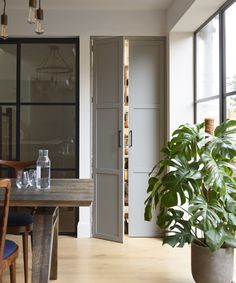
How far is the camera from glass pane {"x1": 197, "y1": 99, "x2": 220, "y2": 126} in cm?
320

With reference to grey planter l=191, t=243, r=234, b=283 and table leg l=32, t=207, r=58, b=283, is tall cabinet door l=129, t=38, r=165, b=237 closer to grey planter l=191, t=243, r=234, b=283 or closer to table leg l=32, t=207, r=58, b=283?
grey planter l=191, t=243, r=234, b=283

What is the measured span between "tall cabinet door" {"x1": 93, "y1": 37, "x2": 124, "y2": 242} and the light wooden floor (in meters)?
0.26

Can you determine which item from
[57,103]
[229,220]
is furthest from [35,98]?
[229,220]

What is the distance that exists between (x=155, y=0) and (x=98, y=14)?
699 mm

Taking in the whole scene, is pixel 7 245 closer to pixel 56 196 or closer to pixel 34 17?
pixel 56 196

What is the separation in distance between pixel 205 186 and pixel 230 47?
4.25ft

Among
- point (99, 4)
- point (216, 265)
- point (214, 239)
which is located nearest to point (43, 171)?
point (214, 239)

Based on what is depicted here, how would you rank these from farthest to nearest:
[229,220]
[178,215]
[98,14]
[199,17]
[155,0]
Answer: [98,14], [155,0], [199,17], [178,215], [229,220]

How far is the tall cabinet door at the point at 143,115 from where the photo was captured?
393 centimetres

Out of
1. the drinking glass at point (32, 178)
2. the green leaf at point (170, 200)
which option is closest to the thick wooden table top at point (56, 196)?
the drinking glass at point (32, 178)

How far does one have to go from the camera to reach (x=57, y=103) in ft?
13.2

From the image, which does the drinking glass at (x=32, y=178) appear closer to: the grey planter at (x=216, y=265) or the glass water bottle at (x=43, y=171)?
the glass water bottle at (x=43, y=171)

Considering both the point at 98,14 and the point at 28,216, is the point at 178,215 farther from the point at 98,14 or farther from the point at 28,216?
the point at 98,14

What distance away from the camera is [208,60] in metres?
3.42
